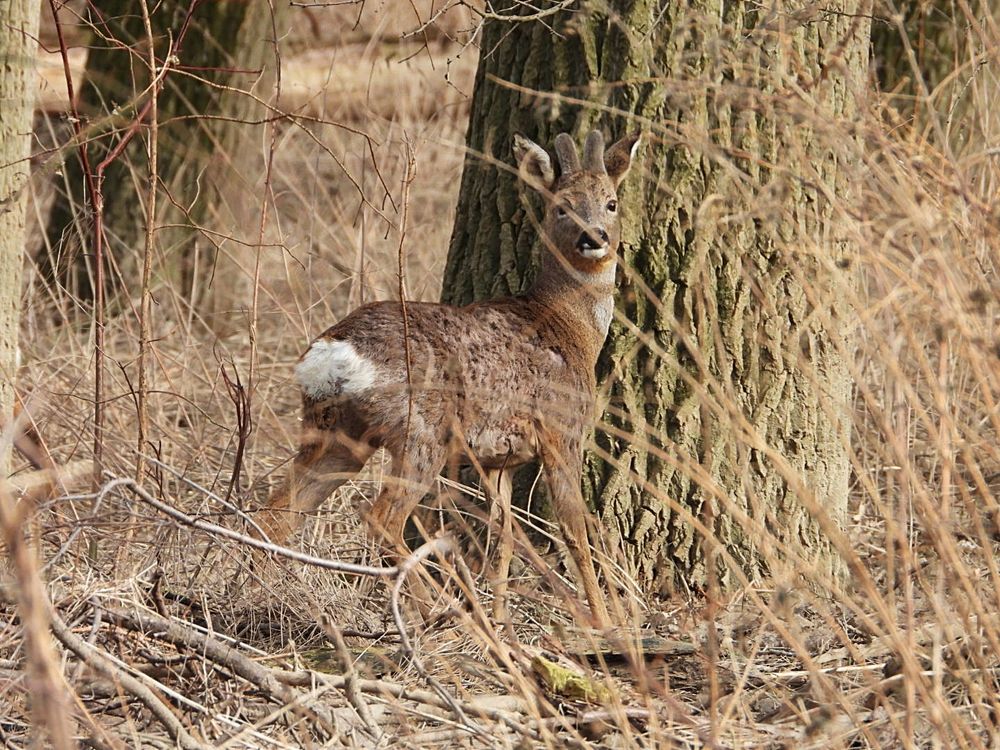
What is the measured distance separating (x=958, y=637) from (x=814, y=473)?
1.36 metres

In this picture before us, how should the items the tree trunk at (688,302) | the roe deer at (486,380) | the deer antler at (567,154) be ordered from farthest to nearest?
the deer antler at (567,154)
the tree trunk at (688,302)
the roe deer at (486,380)

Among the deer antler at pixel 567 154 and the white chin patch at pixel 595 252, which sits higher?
the deer antler at pixel 567 154

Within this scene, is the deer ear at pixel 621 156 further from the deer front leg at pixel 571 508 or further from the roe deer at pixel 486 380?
the deer front leg at pixel 571 508

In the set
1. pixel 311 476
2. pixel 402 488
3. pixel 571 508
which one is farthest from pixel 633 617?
pixel 311 476

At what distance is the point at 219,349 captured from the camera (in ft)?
21.9

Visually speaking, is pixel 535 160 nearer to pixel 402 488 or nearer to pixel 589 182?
pixel 589 182

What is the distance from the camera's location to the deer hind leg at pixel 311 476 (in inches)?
177

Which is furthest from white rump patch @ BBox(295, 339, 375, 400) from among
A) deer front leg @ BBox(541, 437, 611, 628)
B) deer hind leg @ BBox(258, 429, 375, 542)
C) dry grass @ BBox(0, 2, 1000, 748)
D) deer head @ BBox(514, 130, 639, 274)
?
deer head @ BBox(514, 130, 639, 274)

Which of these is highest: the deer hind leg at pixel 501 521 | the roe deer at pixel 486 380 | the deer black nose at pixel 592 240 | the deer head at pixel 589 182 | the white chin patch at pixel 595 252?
the deer head at pixel 589 182

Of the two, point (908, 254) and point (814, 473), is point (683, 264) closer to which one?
point (814, 473)

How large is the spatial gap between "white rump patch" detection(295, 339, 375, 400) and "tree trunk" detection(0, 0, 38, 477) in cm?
90

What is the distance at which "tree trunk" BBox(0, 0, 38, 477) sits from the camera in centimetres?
423

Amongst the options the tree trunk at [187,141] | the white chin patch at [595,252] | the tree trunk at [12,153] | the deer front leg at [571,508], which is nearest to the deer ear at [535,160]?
the white chin patch at [595,252]

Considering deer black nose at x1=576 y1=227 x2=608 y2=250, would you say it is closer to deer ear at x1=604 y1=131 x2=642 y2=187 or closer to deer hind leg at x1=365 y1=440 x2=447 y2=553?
deer ear at x1=604 y1=131 x2=642 y2=187
